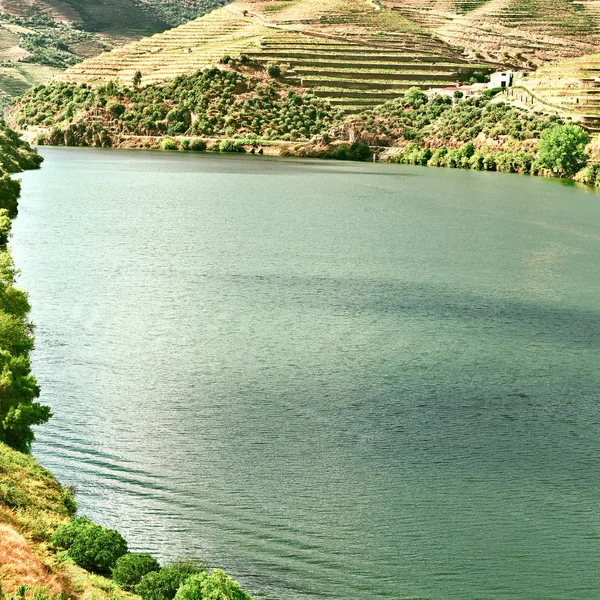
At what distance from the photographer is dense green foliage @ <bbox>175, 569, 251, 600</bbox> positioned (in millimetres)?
13289

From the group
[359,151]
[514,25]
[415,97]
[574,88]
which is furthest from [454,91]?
[514,25]

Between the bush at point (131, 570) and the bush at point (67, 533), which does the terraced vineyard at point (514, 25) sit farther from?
the bush at point (131, 570)

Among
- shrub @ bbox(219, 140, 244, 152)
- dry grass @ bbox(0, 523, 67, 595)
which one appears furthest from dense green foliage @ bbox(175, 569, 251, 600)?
shrub @ bbox(219, 140, 244, 152)

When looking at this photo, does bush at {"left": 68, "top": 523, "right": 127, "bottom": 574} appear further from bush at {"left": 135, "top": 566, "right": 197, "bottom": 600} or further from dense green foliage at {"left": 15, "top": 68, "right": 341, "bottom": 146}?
dense green foliage at {"left": 15, "top": 68, "right": 341, "bottom": 146}

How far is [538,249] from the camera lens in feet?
176

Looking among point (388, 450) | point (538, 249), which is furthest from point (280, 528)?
point (538, 249)

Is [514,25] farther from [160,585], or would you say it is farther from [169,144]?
[160,585]

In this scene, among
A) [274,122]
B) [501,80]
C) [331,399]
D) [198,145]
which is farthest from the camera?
[274,122]

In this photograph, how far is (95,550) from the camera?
50.8 feet

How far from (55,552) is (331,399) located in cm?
1215

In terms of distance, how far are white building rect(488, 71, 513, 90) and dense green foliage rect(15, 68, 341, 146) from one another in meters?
21.5

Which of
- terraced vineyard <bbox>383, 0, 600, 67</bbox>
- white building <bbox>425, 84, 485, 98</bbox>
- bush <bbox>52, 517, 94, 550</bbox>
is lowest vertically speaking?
bush <bbox>52, 517, 94, 550</bbox>

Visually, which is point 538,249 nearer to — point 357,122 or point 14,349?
point 14,349

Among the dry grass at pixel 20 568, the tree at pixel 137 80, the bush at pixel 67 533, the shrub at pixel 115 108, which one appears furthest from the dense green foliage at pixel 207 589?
the tree at pixel 137 80
